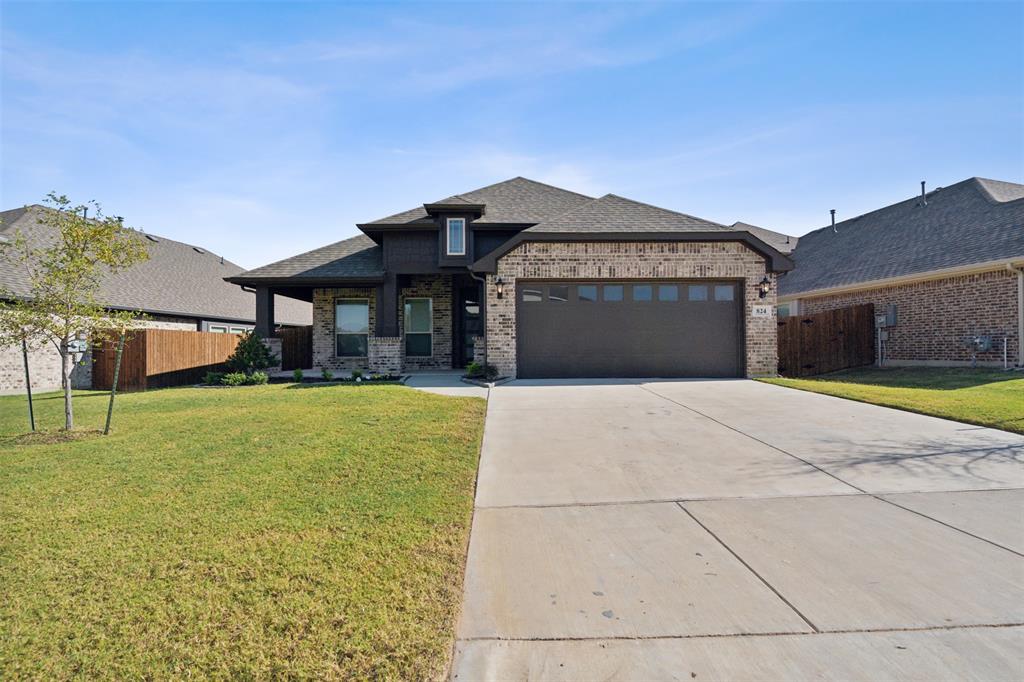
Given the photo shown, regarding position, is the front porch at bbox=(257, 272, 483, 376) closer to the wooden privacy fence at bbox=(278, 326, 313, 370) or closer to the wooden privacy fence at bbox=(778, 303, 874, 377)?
the wooden privacy fence at bbox=(278, 326, 313, 370)

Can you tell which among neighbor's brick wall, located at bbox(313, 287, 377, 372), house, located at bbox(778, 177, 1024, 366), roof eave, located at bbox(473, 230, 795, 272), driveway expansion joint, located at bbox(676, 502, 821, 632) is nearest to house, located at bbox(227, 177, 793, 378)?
roof eave, located at bbox(473, 230, 795, 272)

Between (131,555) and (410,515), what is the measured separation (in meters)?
1.74

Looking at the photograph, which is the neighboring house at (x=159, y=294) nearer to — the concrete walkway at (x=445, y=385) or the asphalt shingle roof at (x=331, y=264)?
the asphalt shingle roof at (x=331, y=264)

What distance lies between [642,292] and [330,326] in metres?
10.1

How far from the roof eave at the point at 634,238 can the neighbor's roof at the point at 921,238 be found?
19.8ft

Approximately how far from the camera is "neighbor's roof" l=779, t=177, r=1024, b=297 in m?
13.7

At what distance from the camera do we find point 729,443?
5.86 metres

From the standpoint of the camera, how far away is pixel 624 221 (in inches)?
512

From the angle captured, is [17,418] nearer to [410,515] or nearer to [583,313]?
[410,515]

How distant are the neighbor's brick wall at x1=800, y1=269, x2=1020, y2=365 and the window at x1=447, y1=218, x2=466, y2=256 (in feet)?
46.1

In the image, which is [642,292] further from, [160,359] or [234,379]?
[160,359]

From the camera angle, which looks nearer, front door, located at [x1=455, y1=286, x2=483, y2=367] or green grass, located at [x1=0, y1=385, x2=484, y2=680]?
green grass, located at [x1=0, y1=385, x2=484, y2=680]

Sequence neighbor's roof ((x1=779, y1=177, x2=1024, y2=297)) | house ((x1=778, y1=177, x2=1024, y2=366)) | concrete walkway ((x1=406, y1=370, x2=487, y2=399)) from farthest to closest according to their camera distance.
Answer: neighbor's roof ((x1=779, y1=177, x2=1024, y2=297)), house ((x1=778, y1=177, x2=1024, y2=366)), concrete walkway ((x1=406, y1=370, x2=487, y2=399))

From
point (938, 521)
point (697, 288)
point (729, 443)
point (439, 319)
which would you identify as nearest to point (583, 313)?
point (697, 288)
